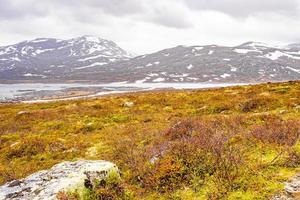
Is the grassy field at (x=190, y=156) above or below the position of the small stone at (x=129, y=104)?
above

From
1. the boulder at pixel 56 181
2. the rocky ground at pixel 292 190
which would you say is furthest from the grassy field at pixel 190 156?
the boulder at pixel 56 181

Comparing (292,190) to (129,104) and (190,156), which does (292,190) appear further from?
(129,104)

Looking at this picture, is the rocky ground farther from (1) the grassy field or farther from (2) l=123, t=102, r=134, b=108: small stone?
(2) l=123, t=102, r=134, b=108: small stone

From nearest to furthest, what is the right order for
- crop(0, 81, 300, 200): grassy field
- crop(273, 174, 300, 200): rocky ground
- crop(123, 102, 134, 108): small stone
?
crop(273, 174, 300, 200): rocky ground → crop(0, 81, 300, 200): grassy field → crop(123, 102, 134, 108): small stone

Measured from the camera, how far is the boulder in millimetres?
8141

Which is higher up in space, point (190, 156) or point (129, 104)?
point (190, 156)

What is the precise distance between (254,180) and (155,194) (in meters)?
2.35

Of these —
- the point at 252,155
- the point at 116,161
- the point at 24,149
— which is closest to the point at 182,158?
the point at 252,155

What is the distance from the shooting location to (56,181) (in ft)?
28.1

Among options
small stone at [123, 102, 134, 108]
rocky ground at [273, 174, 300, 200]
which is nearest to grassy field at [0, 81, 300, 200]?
rocky ground at [273, 174, 300, 200]

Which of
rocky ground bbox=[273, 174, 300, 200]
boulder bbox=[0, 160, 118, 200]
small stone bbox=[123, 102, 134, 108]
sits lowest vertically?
small stone bbox=[123, 102, 134, 108]

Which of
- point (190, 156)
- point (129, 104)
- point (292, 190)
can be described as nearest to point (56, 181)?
point (190, 156)

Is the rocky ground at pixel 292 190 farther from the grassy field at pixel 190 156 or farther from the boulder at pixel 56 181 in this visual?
the boulder at pixel 56 181

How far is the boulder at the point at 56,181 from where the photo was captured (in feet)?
26.7
